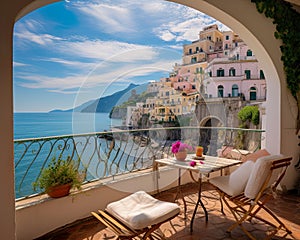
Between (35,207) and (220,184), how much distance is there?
70.0 inches

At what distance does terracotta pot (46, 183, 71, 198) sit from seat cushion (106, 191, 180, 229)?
0.68m

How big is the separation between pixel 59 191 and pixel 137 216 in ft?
3.40

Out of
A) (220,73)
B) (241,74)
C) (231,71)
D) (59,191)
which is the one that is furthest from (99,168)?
(241,74)

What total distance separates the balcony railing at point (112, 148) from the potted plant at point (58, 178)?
0.11m

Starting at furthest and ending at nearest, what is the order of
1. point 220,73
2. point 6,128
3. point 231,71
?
point 231,71, point 220,73, point 6,128

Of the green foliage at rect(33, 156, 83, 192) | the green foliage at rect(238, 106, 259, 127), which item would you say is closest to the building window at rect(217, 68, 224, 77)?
the green foliage at rect(238, 106, 259, 127)

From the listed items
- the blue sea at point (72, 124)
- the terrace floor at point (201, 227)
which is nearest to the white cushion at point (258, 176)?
the terrace floor at point (201, 227)

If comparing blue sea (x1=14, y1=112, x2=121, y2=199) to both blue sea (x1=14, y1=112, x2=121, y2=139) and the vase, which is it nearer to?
blue sea (x1=14, y1=112, x2=121, y2=139)

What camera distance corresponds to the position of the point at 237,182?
2389mm

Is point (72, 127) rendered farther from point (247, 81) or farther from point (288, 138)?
point (247, 81)

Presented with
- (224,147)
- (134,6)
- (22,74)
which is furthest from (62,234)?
(22,74)

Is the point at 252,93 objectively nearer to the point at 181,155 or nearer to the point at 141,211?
the point at 181,155

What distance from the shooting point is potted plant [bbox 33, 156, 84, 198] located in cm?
248

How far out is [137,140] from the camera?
3.76m
